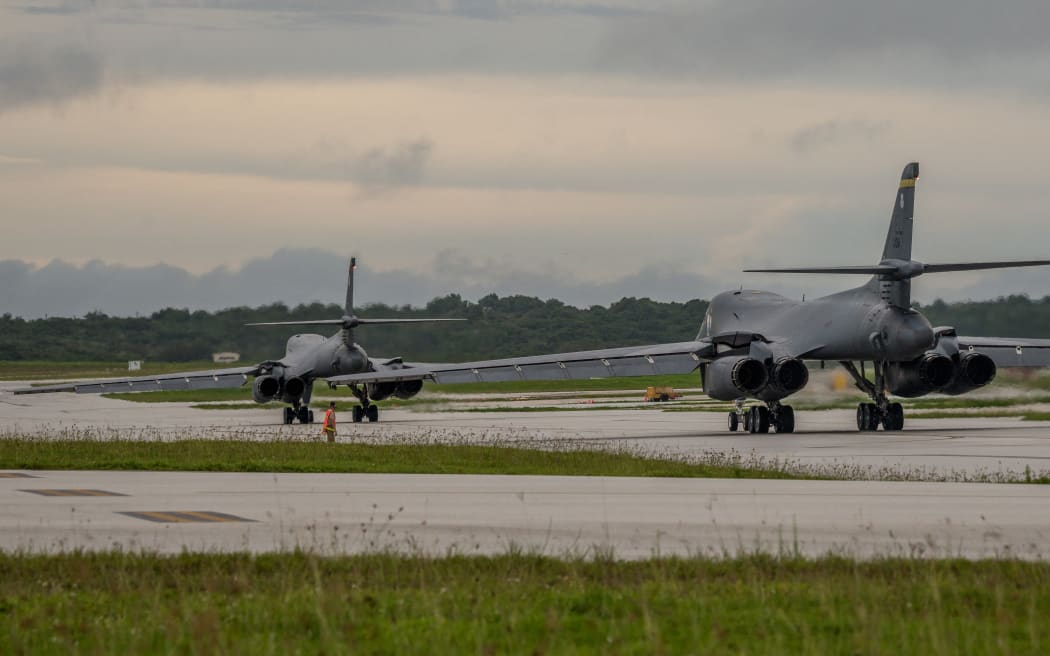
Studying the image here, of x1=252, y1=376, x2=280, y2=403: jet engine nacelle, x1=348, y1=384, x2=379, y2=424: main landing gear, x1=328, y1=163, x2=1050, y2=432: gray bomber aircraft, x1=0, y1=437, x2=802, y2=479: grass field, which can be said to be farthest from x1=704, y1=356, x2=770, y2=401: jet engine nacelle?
x1=252, y1=376, x2=280, y2=403: jet engine nacelle

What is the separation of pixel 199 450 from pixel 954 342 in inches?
822

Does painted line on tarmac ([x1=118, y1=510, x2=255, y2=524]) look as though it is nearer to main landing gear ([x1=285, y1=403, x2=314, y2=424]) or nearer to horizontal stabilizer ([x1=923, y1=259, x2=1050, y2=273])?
horizontal stabilizer ([x1=923, y1=259, x2=1050, y2=273])

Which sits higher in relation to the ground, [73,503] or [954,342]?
[954,342]

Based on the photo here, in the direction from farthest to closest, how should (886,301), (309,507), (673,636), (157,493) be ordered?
(886,301), (157,493), (309,507), (673,636)

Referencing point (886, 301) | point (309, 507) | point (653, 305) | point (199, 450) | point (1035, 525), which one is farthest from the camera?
point (653, 305)

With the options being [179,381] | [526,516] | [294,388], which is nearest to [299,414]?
[294,388]

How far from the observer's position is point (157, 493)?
1798cm

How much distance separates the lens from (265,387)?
49969 millimetres

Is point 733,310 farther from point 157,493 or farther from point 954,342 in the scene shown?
point 157,493

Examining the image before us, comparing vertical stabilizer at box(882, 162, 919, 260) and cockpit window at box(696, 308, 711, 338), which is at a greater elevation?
vertical stabilizer at box(882, 162, 919, 260)

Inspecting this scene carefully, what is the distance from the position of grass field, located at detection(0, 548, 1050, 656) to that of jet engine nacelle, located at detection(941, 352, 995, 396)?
2770 cm

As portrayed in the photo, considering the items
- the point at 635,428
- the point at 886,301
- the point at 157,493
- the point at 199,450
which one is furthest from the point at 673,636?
the point at 635,428

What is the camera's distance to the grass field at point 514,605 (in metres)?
8.20

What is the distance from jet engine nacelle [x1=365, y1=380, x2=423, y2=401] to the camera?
164 feet
